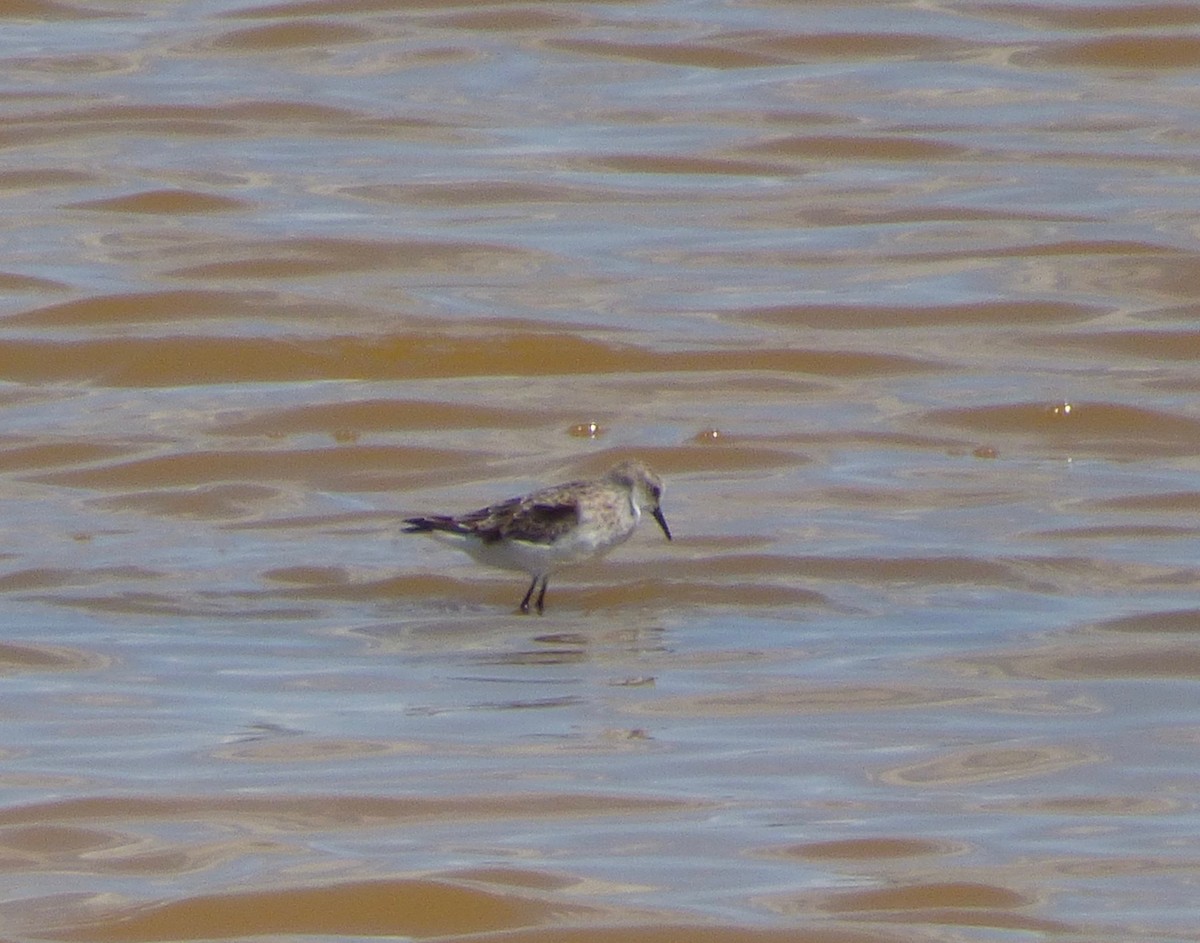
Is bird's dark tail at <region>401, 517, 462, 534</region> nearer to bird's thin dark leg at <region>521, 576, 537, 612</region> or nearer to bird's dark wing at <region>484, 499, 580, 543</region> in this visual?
bird's dark wing at <region>484, 499, 580, 543</region>

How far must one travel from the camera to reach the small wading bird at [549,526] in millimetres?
9055

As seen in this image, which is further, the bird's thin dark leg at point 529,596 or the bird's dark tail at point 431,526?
the bird's thin dark leg at point 529,596

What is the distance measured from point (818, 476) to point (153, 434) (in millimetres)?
2828

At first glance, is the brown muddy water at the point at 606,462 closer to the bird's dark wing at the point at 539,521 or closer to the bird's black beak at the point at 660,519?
the bird's black beak at the point at 660,519

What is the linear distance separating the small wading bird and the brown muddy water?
0.71 feet

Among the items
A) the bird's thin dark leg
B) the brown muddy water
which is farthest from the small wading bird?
the brown muddy water

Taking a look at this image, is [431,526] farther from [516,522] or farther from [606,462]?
[606,462]

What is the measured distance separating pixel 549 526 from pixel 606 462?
1630 mm

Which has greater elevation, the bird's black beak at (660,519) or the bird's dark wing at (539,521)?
the bird's dark wing at (539,521)

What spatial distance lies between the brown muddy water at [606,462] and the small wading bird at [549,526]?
217 mm

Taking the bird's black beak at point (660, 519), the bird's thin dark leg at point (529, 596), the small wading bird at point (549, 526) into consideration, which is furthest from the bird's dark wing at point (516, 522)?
the bird's black beak at point (660, 519)

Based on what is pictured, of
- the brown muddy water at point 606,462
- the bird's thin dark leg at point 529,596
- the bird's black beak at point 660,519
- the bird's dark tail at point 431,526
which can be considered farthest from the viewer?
the bird's black beak at point 660,519

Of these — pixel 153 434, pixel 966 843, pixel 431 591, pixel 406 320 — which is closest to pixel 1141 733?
→ pixel 966 843

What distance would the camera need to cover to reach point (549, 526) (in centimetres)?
912
